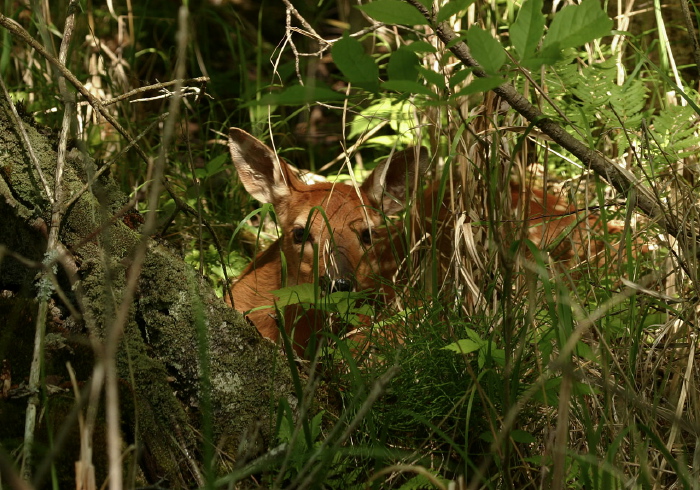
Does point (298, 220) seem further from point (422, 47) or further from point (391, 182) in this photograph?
point (422, 47)

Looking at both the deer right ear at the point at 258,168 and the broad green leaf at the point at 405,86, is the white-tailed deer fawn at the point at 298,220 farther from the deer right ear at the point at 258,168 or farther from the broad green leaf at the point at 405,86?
the broad green leaf at the point at 405,86

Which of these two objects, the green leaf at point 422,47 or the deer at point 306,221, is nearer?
the green leaf at point 422,47

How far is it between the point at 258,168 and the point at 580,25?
9.48ft

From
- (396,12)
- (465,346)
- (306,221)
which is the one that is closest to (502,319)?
(465,346)

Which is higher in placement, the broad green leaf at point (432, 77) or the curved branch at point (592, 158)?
the broad green leaf at point (432, 77)

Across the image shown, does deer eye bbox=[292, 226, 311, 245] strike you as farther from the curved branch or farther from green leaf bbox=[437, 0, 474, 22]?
green leaf bbox=[437, 0, 474, 22]

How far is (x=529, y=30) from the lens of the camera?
5.39 feet

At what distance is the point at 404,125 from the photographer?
15.5 ft

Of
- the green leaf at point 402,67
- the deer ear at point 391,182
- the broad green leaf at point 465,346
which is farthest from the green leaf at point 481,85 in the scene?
the deer ear at point 391,182

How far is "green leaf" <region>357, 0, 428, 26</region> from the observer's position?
1.60 m

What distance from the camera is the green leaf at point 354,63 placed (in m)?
1.49

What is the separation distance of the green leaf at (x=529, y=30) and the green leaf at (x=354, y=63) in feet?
1.11

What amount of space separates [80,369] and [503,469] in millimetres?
1092

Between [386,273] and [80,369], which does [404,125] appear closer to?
[386,273]
